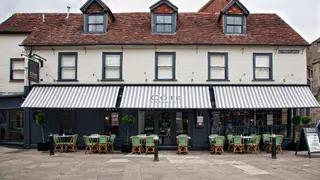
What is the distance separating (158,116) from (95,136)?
4006mm

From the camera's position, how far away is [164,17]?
66.5 ft

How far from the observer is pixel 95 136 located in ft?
57.4

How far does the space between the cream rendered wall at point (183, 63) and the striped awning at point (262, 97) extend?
2.02 ft

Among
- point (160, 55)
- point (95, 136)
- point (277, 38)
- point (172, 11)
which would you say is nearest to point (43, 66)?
point (95, 136)

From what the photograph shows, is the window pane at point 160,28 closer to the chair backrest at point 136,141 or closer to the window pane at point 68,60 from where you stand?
the window pane at point 68,60

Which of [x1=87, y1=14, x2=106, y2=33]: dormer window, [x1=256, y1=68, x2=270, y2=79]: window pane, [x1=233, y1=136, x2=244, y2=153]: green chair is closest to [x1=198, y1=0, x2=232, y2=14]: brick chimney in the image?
[x1=256, y1=68, x2=270, y2=79]: window pane

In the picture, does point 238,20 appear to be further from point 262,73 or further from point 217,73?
point 217,73

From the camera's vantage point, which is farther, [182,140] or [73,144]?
[73,144]

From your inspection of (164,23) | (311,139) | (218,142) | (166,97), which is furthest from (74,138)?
(311,139)

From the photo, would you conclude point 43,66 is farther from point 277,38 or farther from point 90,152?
point 277,38

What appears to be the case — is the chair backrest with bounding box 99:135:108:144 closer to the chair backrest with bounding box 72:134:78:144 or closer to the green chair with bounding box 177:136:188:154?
the chair backrest with bounding box 72:134:78:144

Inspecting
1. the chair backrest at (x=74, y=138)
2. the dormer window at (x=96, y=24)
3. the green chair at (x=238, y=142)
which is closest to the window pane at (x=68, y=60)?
the dormer window at (x=96, y=24)

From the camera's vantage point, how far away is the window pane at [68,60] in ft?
64.2

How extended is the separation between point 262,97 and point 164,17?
7833mm
